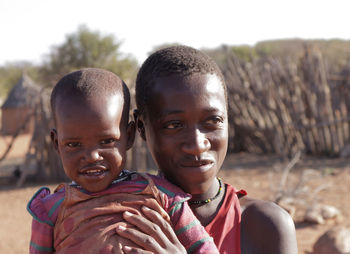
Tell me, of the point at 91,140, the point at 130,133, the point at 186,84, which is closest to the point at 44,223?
the point at 91,140

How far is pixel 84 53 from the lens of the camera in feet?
89.0

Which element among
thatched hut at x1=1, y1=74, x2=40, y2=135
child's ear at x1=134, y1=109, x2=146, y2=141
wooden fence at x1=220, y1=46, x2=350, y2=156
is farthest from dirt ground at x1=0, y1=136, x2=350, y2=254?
thatched hut at x1=1, y1=74, x2=40, y2=135

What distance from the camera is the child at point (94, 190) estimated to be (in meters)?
1.37

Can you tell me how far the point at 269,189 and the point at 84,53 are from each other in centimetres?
2202

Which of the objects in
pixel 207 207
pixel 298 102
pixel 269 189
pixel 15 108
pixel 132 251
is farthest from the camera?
pixel 15 108

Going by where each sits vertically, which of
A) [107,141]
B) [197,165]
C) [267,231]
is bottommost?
[267,231]

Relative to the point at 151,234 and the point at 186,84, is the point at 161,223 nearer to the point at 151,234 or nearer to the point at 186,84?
the point at 151,234

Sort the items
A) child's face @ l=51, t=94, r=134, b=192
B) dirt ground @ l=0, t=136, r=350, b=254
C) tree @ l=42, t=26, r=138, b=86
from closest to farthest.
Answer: child's face @ l=51, t=94, r=134, b=192
dirt ground @ l=0, t=136, r=350, b=254
tree @ l=42, t=26, r=138, b=86

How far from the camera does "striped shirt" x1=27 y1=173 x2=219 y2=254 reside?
1.34 m

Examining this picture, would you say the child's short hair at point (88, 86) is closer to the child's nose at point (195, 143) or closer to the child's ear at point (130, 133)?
the child's ear at point (130, 133)

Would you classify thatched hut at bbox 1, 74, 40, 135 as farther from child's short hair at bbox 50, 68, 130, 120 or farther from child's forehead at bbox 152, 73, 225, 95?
child's forehead at bbox 152, 73, 225, 95

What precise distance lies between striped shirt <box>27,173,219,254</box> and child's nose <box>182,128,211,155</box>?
154mm

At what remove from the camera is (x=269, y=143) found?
10586 millimetres

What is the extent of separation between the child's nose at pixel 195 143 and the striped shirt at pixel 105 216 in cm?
15
